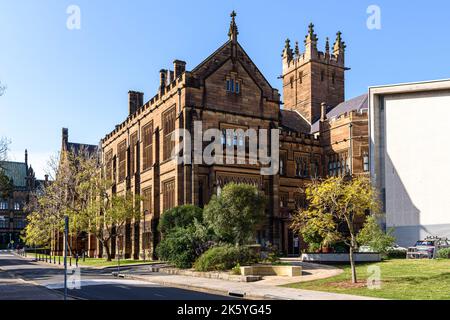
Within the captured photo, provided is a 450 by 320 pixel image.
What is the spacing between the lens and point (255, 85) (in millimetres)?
52531

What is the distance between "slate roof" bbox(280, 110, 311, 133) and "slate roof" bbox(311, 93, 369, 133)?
1.10 meters

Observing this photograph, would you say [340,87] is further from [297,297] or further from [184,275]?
[297,297]

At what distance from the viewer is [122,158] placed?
66.7 meters

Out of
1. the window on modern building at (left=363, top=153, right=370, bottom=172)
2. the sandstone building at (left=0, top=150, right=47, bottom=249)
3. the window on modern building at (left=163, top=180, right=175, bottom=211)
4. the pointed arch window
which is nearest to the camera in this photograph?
the window on modern building at (left=163, top=180, right=175, bottom=211)

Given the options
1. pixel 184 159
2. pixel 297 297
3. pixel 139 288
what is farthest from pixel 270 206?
pixel 297 297

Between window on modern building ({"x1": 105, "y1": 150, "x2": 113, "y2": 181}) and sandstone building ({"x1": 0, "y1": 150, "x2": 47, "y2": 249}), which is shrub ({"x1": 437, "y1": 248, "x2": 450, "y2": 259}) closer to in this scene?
window on modern building ({"x1": 105, "y1": 150, "x2": 113, "y2": 181})

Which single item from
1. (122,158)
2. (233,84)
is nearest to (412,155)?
(233,84)

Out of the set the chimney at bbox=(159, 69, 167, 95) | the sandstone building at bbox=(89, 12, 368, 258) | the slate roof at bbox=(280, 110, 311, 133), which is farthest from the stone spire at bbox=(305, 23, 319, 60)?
the chimney at bbox=(159, 69, 167, 95)

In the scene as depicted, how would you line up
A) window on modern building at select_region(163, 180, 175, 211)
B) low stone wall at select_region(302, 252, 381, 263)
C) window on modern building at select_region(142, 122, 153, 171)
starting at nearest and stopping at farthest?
low stone wall at select_region(302, 252, 381, 263) < window on modern building at select_region(163, 180, 175, 211) < window on modern building at select_region(142, 122, 153, 171)

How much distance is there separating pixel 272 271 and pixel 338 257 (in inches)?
326

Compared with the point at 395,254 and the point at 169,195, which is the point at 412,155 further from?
the point at 169,195

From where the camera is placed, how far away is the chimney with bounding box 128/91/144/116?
70.2 metres

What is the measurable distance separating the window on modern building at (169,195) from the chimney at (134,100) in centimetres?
2168
